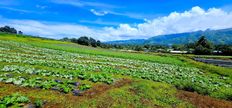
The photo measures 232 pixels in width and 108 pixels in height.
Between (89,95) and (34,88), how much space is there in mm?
4159

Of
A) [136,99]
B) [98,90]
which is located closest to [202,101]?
[136,99]

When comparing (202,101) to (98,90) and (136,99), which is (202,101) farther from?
(98,90)

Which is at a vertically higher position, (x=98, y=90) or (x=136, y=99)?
(x=98, y=90)

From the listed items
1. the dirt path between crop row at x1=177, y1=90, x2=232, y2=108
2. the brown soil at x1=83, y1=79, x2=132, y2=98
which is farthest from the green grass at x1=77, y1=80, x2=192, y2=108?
the dirt path between crop row at x1=177, y1=90, x2=232, y2=108

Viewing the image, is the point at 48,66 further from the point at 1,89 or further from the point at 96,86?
the point at 1,89

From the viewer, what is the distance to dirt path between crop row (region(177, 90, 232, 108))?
1933 cm

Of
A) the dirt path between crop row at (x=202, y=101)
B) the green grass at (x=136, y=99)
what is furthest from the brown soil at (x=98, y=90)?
the dirt path between crop row at (x=202, y=101)

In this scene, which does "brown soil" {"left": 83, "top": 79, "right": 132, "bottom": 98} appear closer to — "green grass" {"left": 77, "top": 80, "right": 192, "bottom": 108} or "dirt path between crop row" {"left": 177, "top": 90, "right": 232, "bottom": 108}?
"green grass" {"left": 77, "top": 80, "right": 192, "bottom": 108}

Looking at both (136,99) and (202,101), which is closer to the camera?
(136,99)

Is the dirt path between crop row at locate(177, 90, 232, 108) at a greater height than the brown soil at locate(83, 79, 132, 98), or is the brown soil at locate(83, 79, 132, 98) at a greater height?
the brown soil at locate(83, 79, 132, 98)

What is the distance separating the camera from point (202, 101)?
20188 millimetres

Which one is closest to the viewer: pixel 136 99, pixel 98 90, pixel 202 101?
pixel 136 99

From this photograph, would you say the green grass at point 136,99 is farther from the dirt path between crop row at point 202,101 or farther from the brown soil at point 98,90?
the dirt path between crop row at point 202,101

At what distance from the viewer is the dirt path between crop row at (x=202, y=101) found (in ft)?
63.4
